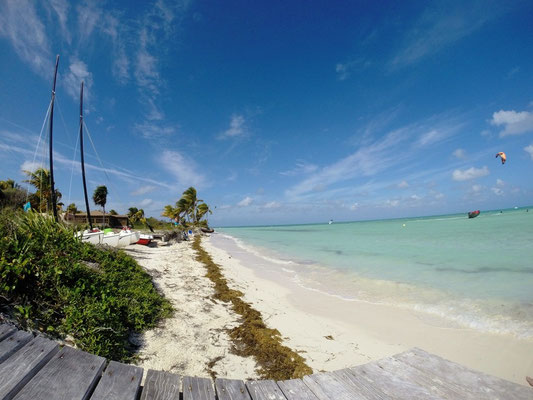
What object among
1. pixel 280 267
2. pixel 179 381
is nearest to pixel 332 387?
pixel 179 381

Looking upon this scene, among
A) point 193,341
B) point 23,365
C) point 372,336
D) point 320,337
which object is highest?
point 23,365

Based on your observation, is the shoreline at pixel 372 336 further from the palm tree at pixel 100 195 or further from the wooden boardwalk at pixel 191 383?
the palm tree at pixel 100 195

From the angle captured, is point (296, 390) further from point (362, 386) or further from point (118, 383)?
point (118, 383)

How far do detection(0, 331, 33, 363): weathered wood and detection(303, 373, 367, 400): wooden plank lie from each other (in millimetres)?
2304

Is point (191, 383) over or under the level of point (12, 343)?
under

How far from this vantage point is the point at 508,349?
448cm

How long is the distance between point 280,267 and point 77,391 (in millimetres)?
12242

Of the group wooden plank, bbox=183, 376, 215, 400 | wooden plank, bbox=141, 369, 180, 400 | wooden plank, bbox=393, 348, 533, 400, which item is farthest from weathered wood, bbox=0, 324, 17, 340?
wooden plank, bbox=393, 348, 533, 400

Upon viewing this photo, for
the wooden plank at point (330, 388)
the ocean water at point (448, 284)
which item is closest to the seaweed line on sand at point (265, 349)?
the wooden plank at point (330, 388)

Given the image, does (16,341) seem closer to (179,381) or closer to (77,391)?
(77,391)

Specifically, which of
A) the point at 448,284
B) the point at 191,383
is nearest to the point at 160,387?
the point at 191,383

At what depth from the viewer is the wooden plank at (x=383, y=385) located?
178 centimetres

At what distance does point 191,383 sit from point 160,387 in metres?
0.22

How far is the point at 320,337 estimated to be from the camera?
4.97 m
